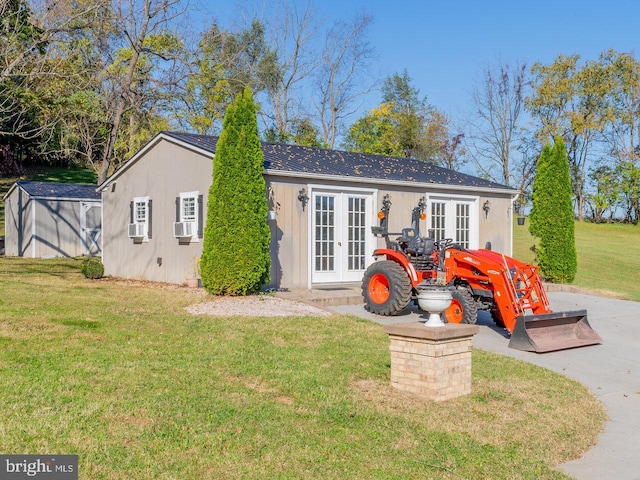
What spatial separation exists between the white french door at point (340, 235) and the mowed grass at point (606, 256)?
567 centimetres

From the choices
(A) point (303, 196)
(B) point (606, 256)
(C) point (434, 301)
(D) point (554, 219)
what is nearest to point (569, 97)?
(B) point (606, 256)

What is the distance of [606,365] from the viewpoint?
7.95m


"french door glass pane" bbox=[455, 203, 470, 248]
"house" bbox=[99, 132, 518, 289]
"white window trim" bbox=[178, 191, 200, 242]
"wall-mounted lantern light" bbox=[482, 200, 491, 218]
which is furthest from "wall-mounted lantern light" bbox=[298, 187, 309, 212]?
"wall-mounted lantern light" bbox=[482, 200, 491, 218]

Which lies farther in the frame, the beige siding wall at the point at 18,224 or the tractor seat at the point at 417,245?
the beige siding wall at the point at 18,224

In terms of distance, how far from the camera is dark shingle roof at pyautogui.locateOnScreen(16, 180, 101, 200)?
22005 mm

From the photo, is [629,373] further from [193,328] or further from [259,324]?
[193,328]

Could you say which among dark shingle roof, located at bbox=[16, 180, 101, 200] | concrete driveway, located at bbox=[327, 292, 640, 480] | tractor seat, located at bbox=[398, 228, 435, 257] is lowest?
concrete driveway, located at bbox=[327, 292, 640, 480]

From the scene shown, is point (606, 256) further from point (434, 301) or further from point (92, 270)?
point (434, 301)

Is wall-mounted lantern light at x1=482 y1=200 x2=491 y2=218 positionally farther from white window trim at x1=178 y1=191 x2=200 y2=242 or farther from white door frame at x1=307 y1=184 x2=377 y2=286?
white window trim at x1=178 y1=191 x2=200 y2=242

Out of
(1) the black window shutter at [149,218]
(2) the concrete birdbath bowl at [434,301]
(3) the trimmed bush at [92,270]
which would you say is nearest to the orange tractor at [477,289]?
(2) the concrete birdbath bowl at [434,301]

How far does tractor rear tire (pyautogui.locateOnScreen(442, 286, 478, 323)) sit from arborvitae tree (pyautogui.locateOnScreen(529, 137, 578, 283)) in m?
7.72

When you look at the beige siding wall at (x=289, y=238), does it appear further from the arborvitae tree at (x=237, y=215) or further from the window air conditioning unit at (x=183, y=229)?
the window air conditioning unit at (x=183, y=229)

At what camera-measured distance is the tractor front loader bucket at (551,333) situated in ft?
26.9

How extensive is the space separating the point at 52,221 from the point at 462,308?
17338 millimetres
